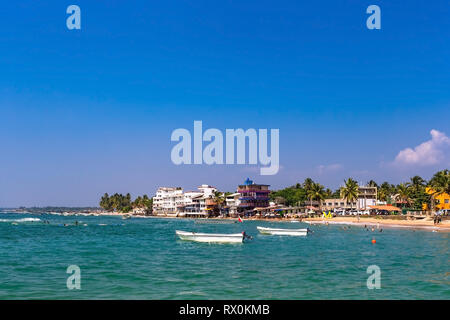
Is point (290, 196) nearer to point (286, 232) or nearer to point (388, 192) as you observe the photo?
point (388, 192)

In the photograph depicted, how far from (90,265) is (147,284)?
37.8 feet

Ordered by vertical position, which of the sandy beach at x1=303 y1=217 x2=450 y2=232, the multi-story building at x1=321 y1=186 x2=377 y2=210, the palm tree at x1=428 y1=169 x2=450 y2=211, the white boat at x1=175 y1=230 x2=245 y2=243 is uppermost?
the palm tree at x1=428 y1=169 x2=450 y2=211

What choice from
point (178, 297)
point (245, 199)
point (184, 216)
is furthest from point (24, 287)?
point (184, 216)

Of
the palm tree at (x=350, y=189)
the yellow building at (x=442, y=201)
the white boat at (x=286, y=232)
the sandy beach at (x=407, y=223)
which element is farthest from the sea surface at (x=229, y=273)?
the palm tree at (x=350, y=189)

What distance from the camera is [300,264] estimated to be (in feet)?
114

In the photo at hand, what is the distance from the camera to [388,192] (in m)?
157

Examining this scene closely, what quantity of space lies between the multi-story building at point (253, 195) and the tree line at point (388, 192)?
16.2 m

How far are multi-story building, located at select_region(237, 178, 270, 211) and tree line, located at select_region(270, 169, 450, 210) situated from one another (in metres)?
16.2

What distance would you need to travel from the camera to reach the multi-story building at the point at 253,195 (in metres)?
145

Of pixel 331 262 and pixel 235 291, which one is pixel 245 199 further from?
pixel 235 291

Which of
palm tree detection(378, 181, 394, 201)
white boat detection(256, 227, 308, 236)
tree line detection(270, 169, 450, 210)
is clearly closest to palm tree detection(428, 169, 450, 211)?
tree line detection(270, 169, 450, 210)

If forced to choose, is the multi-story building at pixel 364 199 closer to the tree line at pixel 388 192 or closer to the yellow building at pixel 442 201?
the tree line at pixel 388 192

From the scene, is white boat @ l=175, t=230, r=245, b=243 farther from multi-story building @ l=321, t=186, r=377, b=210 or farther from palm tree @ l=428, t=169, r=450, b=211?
multi-story building @ l=321, t=186, r=377, b=210

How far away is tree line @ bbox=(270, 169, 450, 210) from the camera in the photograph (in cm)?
9389
